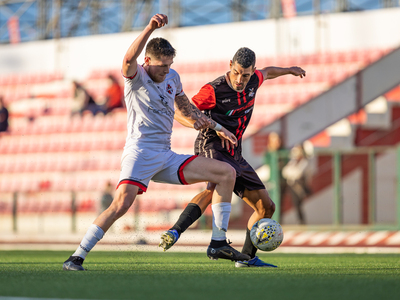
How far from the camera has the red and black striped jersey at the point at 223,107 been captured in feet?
19.4

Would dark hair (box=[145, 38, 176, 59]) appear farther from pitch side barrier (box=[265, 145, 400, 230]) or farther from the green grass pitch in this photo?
pitch side barrier (box=[265, 145, 400, 230])

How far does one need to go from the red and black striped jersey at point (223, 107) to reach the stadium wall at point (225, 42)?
12.2 meters

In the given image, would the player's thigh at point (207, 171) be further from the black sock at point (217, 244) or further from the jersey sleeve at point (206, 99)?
the jersey sleeve at point (206, 99)

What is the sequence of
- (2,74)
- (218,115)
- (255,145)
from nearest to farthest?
(218,115) < (255,145) < (2,74)

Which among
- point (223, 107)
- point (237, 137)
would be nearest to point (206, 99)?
point (223, 107)

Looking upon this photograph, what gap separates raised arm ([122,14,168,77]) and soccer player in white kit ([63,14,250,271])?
1cm

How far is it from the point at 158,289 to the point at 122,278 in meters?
0.75

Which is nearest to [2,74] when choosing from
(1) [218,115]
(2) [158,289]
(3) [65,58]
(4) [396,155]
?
(3) [65,58]

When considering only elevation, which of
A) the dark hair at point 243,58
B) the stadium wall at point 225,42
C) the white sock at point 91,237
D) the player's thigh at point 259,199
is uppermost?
the stadium wall at point 225,42

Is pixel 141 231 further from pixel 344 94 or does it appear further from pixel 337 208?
pixel 344 94

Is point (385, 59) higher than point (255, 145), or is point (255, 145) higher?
point (385, 59)

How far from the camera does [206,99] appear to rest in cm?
591

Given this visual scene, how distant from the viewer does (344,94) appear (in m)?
13.2

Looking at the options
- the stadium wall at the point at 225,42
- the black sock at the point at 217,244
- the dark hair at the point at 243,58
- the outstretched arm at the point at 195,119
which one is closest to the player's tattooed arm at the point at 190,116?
the outstretched arm at the point at 195,119
